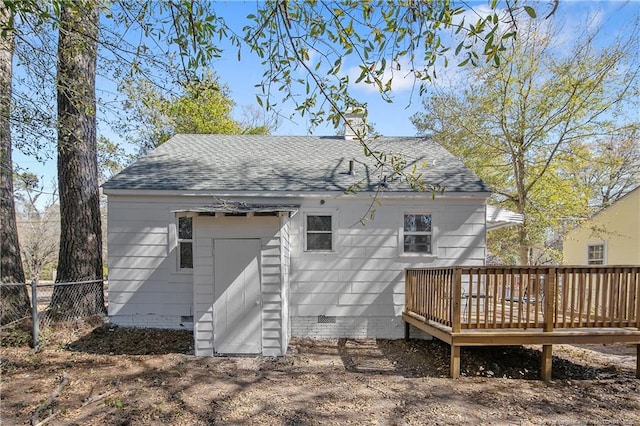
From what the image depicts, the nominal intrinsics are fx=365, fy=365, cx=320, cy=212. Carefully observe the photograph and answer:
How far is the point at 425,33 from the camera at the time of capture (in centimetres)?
288

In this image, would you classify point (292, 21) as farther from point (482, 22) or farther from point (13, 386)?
point (13, 386)

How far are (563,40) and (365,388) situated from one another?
12443 mm

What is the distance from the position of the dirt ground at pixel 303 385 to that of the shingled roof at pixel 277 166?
3122 mm

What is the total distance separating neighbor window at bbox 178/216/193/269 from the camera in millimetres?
7438

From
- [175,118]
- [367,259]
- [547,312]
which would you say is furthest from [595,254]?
[175,118]

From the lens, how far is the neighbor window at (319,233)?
7.55m

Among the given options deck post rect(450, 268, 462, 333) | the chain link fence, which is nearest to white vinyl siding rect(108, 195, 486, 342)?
the chain link fence

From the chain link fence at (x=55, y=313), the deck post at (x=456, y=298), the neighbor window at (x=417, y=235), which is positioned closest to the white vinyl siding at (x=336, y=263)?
the neighbor window at (x=417, y=235)

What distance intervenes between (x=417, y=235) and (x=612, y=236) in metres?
8.36

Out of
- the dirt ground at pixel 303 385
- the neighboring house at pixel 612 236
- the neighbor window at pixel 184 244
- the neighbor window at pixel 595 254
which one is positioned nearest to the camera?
the dirt ground at pixel 303 385

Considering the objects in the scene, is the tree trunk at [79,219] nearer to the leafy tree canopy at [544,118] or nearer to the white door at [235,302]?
the white door at [235,302]

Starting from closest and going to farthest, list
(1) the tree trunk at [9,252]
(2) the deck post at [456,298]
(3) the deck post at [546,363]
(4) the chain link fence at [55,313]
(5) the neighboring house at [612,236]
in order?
(2) the deck post at [456,298]
(3) the deck post at [546,363]
(4) the chain link fence at [55,313]
(1) the tree trunk at [9,252]
(5) the neighboring house at [612,236]

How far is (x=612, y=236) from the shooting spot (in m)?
11.6

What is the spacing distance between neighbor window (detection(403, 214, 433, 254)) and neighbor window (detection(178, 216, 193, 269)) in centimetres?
445
